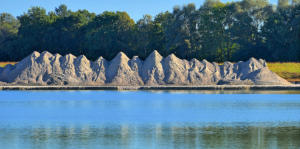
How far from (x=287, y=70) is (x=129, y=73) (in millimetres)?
28120

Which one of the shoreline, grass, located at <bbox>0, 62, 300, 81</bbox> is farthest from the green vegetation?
the shoreline

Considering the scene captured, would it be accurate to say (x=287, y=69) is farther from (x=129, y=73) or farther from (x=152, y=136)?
(x=152, y=136)

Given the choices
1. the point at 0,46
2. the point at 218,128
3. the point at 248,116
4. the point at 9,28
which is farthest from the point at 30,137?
the point at 9,28

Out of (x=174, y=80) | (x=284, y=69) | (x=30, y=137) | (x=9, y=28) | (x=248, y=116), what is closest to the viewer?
(x=30, y=137)

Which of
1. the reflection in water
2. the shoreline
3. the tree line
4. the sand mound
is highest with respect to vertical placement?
the tree line

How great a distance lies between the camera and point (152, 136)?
88.8 feet

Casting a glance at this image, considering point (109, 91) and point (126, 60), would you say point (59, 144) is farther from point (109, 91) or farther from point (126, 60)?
point (126, 60)

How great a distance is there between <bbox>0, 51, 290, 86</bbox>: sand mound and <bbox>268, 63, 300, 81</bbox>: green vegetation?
7.27 m

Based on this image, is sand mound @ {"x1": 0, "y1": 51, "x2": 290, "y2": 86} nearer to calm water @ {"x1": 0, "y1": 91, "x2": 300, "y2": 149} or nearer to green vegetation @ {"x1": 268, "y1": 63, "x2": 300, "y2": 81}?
green vegetation @ {"x1": 268, "y1": 63, "x2": 300, "y2": 81}

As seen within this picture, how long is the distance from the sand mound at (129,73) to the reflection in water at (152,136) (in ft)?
165

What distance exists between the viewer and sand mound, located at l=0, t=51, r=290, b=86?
3238 inches

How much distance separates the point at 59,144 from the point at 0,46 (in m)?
107

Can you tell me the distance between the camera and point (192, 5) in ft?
352

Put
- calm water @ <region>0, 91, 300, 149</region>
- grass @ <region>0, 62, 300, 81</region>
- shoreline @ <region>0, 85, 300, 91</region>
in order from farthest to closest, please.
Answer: grass @ <region>0, 62, 300, 81</region> < shoreline @ <region>0, 85, 300, 91</region> < calm water @ <region>0, 91, 300, 149</region>
